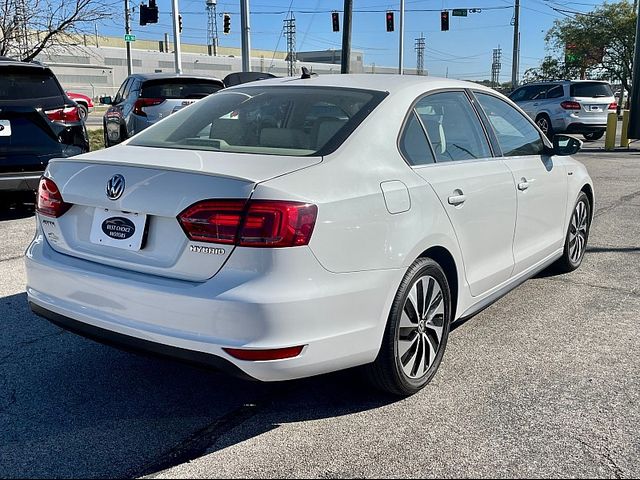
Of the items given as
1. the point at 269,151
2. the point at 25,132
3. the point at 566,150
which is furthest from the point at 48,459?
the point at 25,132

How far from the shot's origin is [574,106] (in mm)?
18969

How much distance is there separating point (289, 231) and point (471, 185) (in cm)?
149

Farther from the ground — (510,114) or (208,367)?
(510,114)

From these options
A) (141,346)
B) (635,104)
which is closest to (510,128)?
(141,346)

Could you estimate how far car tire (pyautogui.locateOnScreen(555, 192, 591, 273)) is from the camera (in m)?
5.52

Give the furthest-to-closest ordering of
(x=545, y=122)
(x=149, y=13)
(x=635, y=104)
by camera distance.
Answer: (x=149, y=13) → (x=545, y=122) → (x=635, y=104)

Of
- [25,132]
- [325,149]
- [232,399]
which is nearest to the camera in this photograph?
[325,149]

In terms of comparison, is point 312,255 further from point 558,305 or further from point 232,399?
point 558,305

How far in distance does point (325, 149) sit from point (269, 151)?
12.0 inches

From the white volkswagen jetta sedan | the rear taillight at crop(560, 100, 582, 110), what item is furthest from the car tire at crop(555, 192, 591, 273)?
the rear taillight at crop(560, 100, 582, 110)

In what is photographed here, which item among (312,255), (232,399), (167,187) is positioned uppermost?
(167,187)

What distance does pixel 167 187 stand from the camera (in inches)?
111

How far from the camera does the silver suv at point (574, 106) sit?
19.0m

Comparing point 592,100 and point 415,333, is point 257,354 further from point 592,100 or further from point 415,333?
point 592,100
